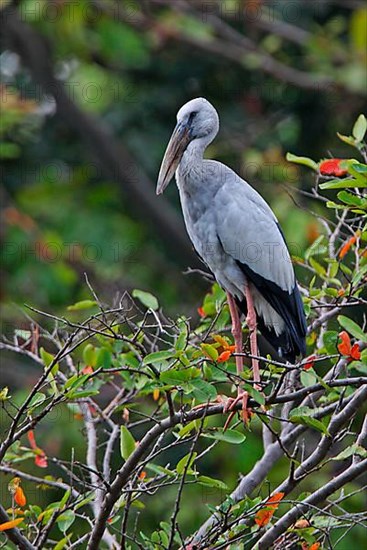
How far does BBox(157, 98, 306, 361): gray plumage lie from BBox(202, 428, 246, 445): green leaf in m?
1.01

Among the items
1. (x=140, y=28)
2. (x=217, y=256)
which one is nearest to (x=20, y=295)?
(x=140, y=28)

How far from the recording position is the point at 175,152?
15.0 feet

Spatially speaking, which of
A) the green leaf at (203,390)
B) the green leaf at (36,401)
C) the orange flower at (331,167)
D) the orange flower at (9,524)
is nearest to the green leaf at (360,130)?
the orange flower at (331,167)

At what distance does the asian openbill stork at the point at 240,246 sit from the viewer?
4352mm

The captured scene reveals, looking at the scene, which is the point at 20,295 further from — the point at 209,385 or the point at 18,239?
the point at 209,385

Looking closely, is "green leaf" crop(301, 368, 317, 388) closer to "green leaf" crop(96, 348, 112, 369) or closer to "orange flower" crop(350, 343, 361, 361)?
"orange flower" crop(350, 343, 361, 361)

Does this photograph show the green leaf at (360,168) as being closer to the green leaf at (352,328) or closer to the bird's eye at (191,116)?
the green leaf at (352,328)

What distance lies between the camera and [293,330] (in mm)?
4191

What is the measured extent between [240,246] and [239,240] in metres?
0.02

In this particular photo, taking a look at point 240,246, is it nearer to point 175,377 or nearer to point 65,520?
point 175,377

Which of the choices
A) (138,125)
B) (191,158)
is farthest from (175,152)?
(138,125)

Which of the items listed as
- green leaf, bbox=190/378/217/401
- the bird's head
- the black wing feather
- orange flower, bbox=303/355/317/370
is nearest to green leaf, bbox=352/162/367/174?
orange flower, bbox=303/355/317/370

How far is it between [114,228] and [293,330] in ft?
17.5

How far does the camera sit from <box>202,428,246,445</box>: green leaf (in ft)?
10.6
